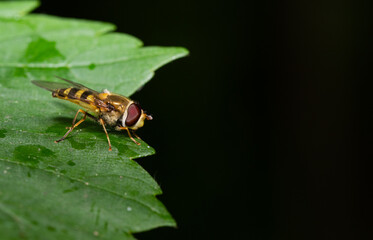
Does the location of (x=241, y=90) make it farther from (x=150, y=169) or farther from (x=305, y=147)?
(x=150, y=169)

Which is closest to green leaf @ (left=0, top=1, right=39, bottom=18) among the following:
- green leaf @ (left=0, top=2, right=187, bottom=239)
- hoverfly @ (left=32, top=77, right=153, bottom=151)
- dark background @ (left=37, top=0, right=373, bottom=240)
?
green leaf @ (left=0, top=2, right=187, bottom=239)

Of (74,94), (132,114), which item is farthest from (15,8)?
(132,114)

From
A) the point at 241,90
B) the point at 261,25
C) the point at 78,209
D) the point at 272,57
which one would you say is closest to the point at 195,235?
the point at 241,90

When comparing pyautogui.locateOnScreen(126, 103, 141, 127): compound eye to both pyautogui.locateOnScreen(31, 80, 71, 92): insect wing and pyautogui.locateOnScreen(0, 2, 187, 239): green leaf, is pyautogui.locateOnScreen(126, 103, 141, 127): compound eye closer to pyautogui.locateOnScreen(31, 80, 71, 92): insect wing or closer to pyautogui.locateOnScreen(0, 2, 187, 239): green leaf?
pyautogui.locateOnScreen(0, 2, 187, 239): green leaf

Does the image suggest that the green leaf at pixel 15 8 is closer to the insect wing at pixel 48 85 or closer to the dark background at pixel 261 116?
the insect wing at pixel 48 85

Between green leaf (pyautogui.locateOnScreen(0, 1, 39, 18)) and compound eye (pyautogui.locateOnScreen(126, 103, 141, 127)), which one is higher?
green leaf (pyautogui.locateOnScreen(0, 1, 39, 18))
